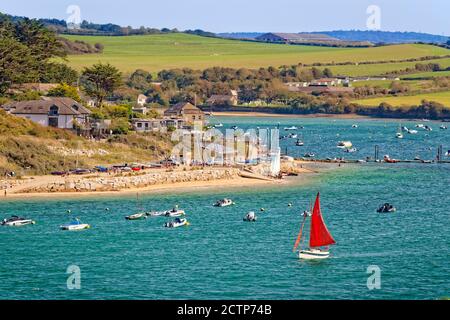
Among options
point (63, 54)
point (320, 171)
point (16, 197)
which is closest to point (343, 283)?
point (16, 197)

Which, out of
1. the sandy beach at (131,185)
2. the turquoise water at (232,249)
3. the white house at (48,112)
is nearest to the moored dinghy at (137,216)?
the turquoise water at (232,249)

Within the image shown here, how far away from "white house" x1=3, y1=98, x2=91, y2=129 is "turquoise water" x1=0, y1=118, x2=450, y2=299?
26.3m

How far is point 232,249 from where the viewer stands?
5222cm

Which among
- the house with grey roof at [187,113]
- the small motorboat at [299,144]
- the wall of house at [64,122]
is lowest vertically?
the small motorboat at [299,144]

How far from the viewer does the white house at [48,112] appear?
99.8 meters

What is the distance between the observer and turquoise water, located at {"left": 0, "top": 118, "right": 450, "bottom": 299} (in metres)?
41.7

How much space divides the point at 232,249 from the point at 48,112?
52115mm

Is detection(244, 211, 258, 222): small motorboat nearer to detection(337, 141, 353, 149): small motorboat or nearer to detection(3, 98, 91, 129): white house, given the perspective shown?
detection(3, 98, 91, 129): white house

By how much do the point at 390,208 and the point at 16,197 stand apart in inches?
1059

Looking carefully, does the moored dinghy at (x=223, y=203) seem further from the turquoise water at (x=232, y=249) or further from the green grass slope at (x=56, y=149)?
the green grass slope at (x=56, y=149)

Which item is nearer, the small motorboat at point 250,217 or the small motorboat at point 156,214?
the small motorboat at point 250,217

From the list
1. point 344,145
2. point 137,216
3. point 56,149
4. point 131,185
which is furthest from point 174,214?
point 344,145

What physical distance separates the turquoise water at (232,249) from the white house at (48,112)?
1037 inches

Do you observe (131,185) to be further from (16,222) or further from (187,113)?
(187,113)
